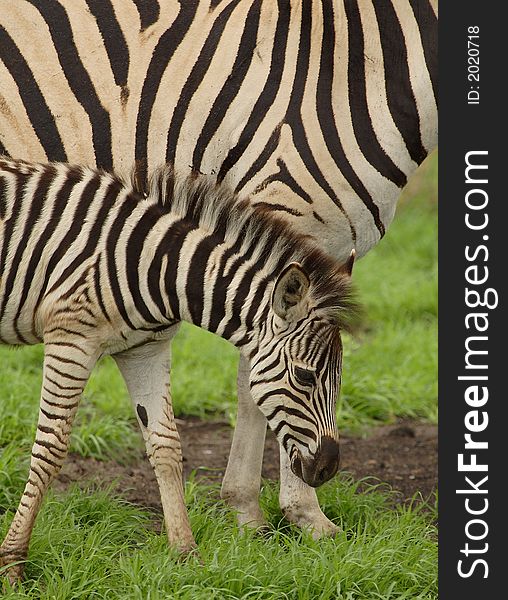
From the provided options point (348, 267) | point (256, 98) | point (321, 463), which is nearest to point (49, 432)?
point (321, 463)

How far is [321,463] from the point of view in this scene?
4.97 m

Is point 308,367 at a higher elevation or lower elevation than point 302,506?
higher

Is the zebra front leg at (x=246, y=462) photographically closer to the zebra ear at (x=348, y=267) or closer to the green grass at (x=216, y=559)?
the green grass at (x=216, y=559)

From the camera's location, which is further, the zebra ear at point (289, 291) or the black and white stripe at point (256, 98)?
the black and white stripe at point (256, 98)

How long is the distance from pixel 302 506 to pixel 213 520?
52 cm

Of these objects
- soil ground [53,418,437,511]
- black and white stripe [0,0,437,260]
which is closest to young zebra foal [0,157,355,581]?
black and white stripe [0,0,437,260]

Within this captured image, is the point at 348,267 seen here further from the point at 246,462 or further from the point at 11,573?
the point at 11,573

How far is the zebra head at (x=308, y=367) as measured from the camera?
4.94 meters

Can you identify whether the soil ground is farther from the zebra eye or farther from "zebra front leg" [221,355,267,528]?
the zebra eye

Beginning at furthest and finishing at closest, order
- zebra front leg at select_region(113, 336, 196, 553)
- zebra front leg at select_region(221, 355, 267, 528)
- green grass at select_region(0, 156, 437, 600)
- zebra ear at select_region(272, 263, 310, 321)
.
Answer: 1. zebra front leg at select_region(221, 355, 267, 528)
2. zebra front leg at select_region(113, 336, 196, 553)
3. green grass at select_region(0, 156, 437, 600)
4. zebra ear at select_region(272, 263, 310, 321)

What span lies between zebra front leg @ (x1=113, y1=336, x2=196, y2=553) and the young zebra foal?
0.26 metres

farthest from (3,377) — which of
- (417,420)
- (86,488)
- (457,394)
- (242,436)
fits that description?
(457,394)

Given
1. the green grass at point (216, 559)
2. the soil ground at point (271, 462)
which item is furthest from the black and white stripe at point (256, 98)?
the soil ground at point (271, 462)

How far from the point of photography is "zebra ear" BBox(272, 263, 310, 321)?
4789 mm
